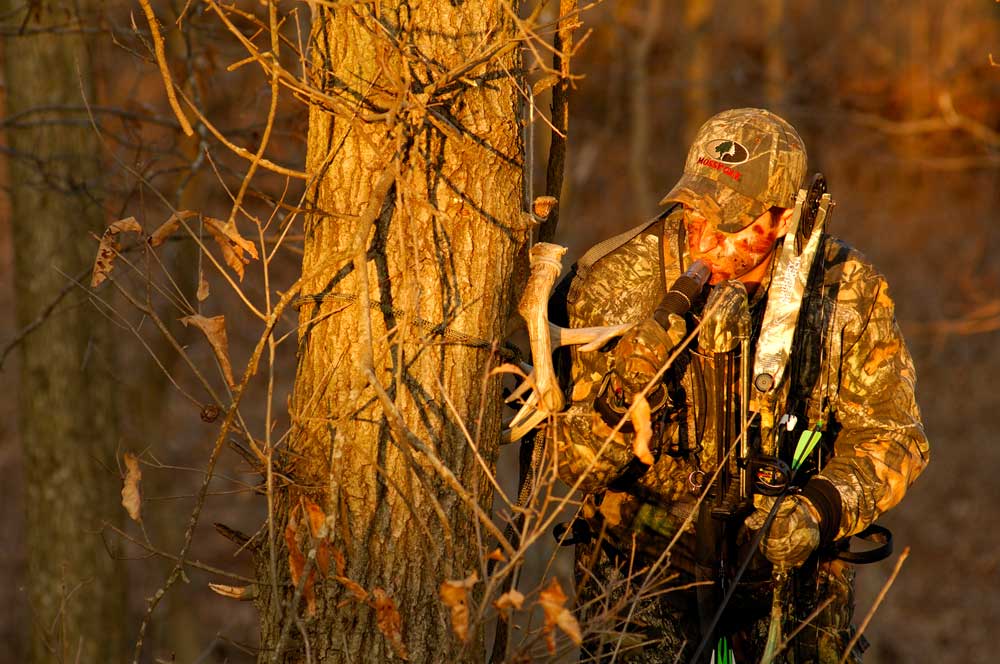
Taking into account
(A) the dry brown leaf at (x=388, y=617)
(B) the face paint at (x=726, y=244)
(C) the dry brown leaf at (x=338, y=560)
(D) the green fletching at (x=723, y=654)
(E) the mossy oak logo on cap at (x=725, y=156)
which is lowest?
(D) the green fletching at (x=723, y=654)

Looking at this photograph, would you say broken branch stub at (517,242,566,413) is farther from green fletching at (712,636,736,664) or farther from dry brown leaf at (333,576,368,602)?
green fletching at (712,636,736,664)

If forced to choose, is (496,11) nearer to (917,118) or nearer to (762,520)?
(762,520)

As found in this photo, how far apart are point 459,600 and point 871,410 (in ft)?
5.82

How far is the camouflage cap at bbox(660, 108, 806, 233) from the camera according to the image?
3.66 m

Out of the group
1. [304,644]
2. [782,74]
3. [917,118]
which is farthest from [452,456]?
[917,118]

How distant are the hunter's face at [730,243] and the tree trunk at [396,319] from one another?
91cm

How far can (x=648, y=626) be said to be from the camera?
373 centimetres

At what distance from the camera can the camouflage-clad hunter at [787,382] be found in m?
3.62

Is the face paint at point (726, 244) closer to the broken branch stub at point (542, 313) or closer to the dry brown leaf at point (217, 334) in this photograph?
the broken branch stub at point (542, 313)

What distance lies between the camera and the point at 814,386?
3.73 meters

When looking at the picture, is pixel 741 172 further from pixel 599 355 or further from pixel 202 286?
pixel 202 286

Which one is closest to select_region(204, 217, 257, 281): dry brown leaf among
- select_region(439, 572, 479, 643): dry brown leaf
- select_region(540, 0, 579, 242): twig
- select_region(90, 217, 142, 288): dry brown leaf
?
select_region(90, 217, 142, 288): dry brown leaf

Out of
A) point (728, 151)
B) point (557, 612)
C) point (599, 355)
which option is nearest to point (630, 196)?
point (728, 151)

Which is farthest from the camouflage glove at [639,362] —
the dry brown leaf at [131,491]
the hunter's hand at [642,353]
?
the dry brown leaf at [131,491]
